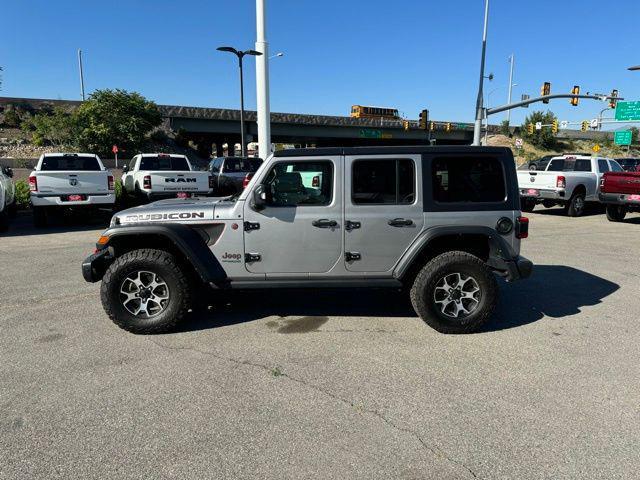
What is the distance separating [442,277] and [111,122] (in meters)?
42.9

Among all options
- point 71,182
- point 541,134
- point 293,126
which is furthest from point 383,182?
point 541,134

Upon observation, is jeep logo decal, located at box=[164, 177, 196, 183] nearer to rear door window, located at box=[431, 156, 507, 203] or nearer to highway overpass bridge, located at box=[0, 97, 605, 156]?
rear door window, located at box=[431, 156, 507, 203]

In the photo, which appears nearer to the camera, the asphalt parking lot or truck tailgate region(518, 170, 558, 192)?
the asphalt parking lot

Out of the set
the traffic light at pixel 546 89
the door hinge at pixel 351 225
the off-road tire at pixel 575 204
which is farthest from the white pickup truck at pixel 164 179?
the traffic light at pixel 546 89

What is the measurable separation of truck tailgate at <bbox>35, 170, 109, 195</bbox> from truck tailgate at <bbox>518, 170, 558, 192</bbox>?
1219 centimetres

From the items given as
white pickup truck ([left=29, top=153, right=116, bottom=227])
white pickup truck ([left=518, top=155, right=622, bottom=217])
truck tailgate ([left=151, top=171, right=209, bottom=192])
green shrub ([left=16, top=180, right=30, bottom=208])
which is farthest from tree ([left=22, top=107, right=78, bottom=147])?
white pickup truck ([left=518, top=155, right=622, bottom=217])

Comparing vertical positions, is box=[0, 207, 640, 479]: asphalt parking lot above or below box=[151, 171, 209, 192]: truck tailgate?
below

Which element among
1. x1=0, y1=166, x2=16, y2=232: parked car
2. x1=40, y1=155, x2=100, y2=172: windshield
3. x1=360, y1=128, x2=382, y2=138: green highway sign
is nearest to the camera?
x1=0, y1=166, x2=16, y2=232: parked car

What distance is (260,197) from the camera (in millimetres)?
4426

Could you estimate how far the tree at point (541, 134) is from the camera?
69000 millimetres

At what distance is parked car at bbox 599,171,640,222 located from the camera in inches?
499

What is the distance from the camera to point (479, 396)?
11.1 ft

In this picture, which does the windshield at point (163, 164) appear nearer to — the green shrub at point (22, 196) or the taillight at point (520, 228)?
the green shrub at point (22, 196)

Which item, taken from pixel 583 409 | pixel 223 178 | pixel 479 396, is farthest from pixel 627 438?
pixel 223 178
